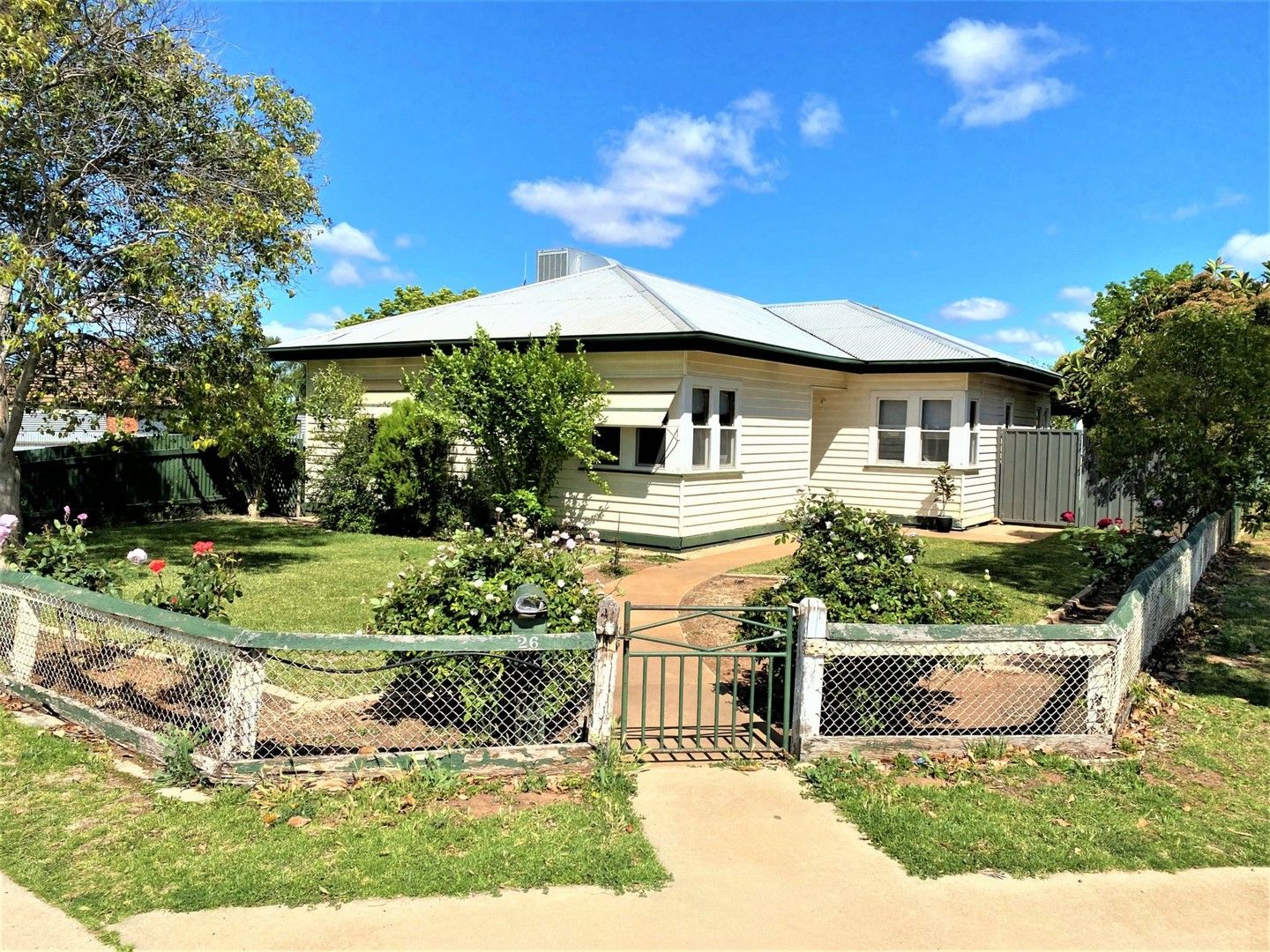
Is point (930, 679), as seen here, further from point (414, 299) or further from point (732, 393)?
point (414, 299)

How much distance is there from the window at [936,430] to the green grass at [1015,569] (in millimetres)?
2258

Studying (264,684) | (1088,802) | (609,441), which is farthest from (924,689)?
(609,441)

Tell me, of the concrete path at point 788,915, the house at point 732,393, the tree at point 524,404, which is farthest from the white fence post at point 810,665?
the tree at point 524,404

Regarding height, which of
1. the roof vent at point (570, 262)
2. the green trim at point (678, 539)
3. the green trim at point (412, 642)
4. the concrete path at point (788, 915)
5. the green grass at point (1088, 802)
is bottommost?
the concrete path at point (788, 915)

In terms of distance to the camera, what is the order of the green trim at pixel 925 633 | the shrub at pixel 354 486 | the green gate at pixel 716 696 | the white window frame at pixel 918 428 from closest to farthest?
the green trim at pixel 925 633 < the green gate at pixel 716 696 < the shrub at pixel 354 486 < the white window frame at pixel 918 428

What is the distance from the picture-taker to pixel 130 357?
10.9 m

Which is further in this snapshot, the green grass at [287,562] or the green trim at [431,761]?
the green grass at [287,562]

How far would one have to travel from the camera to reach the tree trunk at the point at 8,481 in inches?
440

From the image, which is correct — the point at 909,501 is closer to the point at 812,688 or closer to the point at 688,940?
the point at 812,688

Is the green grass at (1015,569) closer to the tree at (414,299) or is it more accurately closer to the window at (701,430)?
the window at (701,430)

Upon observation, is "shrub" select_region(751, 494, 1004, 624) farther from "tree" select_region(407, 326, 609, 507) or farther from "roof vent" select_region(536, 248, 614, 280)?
"roof vent" select_region(536, 248, 614, 280)

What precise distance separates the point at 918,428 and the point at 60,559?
14.6 metres

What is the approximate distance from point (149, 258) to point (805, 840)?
31.7ft

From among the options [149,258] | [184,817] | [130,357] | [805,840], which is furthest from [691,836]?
[130,357]
